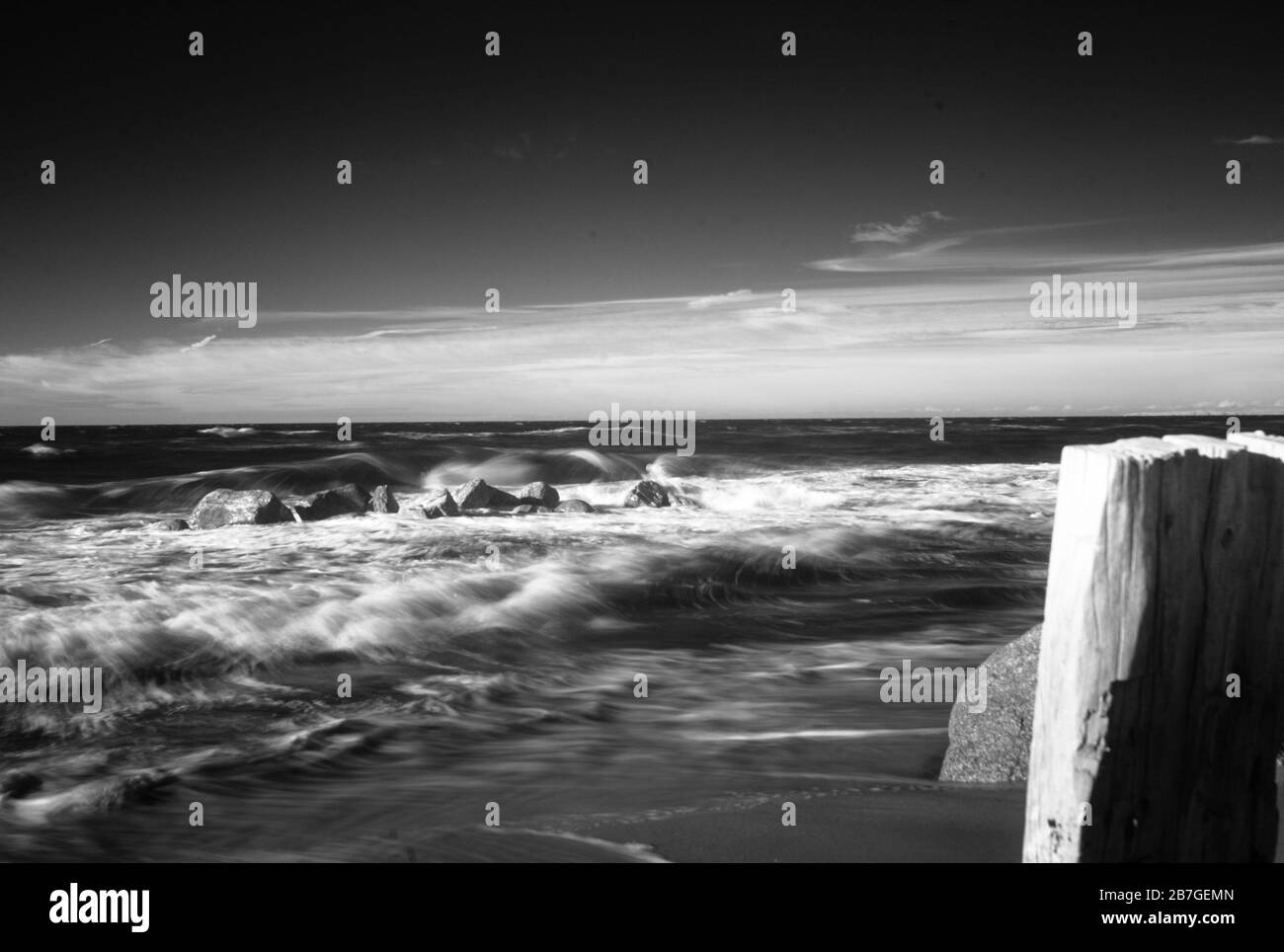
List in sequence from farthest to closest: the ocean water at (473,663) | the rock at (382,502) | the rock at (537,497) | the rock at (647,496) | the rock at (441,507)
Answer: the rock at (647,496) → the rock at (537,497) → the rock at (382,502) → the rock at (441,507) → the ocean water at (473,663)

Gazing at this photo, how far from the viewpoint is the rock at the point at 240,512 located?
1714 cm

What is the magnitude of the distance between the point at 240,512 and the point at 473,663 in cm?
938

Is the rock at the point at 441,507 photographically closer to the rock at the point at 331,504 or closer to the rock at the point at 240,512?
the rock at the point at 331,504

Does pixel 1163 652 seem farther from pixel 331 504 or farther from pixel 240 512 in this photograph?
pixel 331 504

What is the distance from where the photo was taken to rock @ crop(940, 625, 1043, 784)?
5406 millimetres

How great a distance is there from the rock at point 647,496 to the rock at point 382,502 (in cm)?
508

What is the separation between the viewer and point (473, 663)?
955 cm

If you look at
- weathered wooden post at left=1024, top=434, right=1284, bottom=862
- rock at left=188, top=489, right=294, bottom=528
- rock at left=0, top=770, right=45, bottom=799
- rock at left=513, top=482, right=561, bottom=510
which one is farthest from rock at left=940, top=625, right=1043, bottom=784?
rock at left=513, top=482, right=561, bottom=510

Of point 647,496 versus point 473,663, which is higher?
point 647,496

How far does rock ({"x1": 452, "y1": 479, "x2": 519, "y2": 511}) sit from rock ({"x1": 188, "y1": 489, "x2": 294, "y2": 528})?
11.7ft

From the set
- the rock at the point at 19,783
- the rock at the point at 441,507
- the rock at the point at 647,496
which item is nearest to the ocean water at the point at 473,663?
the rock at the point at 19,783

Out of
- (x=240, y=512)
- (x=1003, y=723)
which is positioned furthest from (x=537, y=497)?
(x=1003, y=723)
